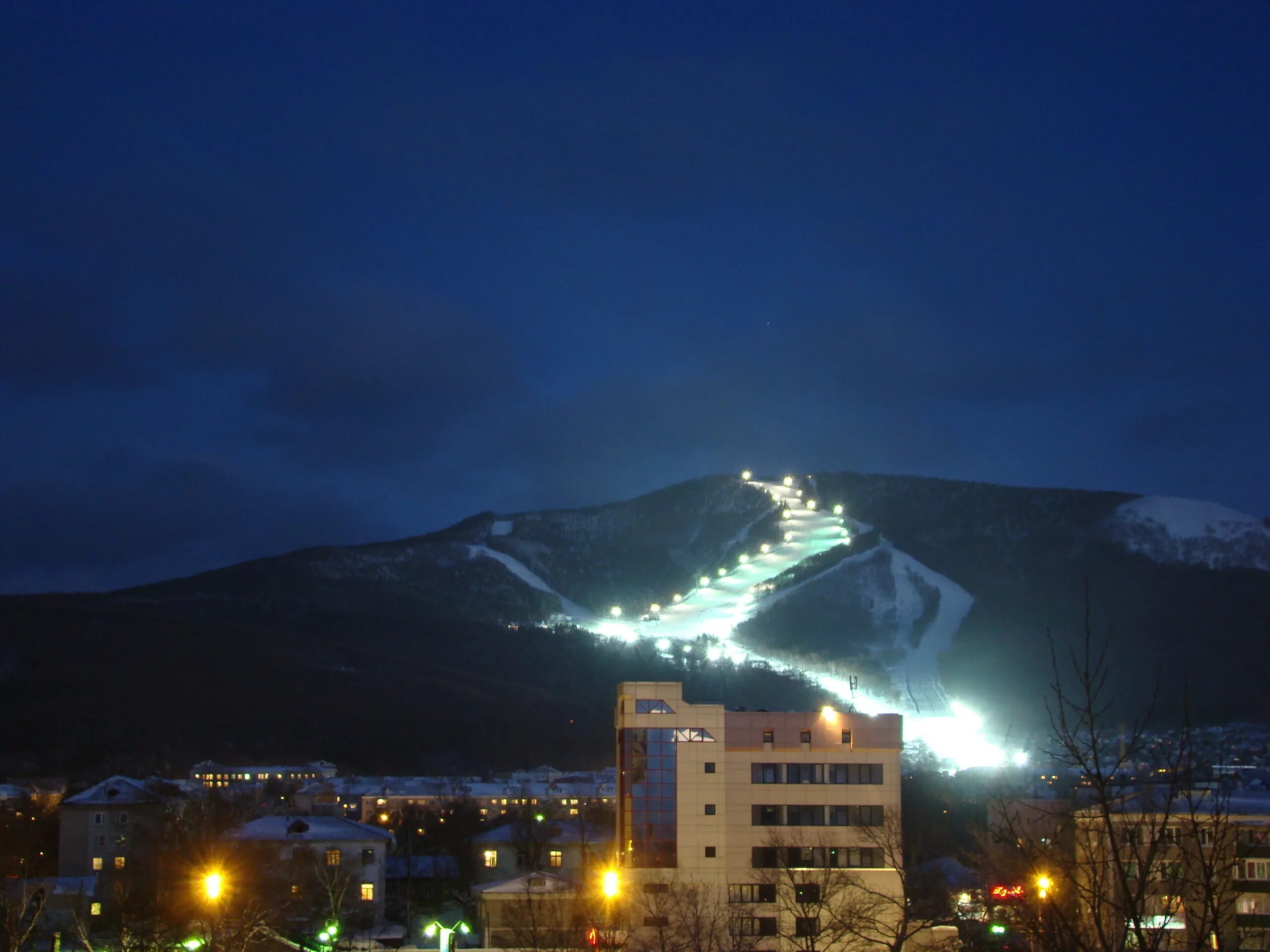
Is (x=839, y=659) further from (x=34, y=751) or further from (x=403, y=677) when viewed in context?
(x=34, y=751)

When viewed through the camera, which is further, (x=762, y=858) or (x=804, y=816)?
(x=804, y=816)

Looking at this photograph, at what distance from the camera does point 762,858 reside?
37.0m

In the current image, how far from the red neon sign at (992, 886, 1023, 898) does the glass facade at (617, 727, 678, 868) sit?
8049 millimetres

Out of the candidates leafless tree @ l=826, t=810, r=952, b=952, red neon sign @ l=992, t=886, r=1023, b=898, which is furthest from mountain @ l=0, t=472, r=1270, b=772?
red neon sign @ l=992, t=886, r=1023, b=898

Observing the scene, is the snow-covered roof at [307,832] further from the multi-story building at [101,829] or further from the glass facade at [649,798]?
the glass facade at [649,798]

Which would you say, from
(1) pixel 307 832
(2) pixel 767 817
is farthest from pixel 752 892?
(1) pixel 307 832

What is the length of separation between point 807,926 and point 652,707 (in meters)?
13.3

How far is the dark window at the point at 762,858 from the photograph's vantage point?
3678 centimetres

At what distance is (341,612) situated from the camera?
6816 inches

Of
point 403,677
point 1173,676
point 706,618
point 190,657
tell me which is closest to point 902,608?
point 706,618

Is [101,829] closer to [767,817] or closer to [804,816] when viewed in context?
[767,817]

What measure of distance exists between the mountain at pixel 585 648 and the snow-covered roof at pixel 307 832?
5784 cm

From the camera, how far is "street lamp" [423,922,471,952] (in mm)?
18969

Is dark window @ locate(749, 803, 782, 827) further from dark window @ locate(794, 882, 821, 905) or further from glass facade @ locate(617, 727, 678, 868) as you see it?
dark window @ locate(794, 882, 821, 905)
